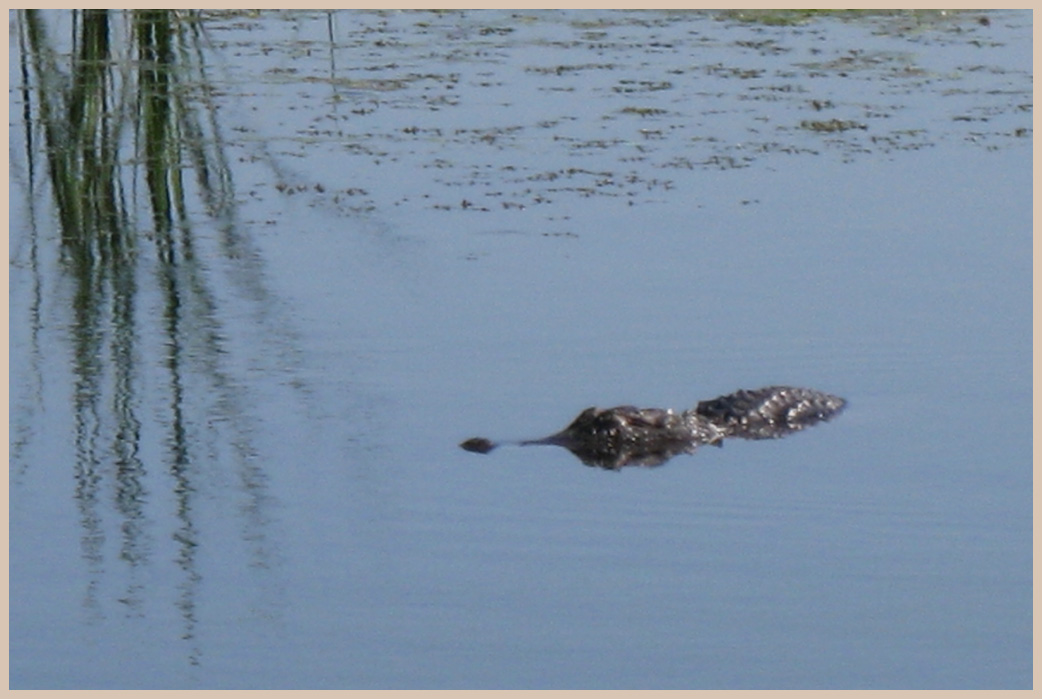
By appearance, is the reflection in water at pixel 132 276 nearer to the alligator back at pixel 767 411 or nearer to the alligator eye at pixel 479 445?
the alligator eye at pixel 479 445

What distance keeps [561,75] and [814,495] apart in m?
5.73

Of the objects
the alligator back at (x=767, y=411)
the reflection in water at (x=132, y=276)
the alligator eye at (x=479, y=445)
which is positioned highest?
the reflection in water at (x=132, y=276)

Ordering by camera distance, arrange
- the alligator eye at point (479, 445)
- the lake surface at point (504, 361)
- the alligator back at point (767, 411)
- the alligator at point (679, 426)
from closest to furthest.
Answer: the lake surface at point (504, 361) → the alligator eye at point (479, 445) → the alligator at point (679, 426) → the alligator back at point (767, 411)

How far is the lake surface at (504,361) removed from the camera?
195 inches

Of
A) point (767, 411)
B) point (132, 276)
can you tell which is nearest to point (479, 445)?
point (767, 411)

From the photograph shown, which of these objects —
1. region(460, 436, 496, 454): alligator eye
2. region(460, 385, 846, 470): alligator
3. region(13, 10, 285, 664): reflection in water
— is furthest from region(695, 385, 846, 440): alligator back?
region(13, 10, 285, 664): reflection in water

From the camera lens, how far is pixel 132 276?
8.03m

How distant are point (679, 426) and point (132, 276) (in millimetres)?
2524

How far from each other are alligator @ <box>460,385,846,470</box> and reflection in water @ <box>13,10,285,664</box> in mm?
1017

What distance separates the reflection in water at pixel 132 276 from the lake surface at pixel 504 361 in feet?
0.07

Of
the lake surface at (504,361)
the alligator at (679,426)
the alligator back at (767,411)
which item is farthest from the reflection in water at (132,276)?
the alligator back at (767,411)

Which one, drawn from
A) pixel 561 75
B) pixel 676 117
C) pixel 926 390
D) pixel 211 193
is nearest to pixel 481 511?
pixel 926 390

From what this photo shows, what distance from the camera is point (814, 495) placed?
235 inches

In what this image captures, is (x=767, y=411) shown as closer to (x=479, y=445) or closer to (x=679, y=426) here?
(x=679, y=426)
